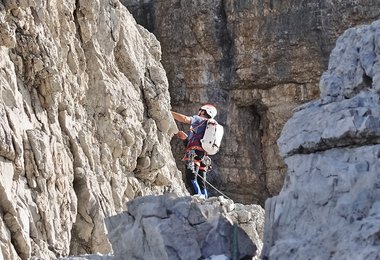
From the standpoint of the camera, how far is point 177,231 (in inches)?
295

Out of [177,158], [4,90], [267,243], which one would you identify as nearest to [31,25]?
[4,90]

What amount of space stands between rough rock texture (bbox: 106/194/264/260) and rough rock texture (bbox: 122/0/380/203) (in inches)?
787

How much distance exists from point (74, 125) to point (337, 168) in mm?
7106

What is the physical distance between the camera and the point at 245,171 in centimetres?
2827

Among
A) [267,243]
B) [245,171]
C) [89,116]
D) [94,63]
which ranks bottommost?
[245,171]

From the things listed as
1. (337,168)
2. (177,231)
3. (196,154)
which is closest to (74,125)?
(196,154)

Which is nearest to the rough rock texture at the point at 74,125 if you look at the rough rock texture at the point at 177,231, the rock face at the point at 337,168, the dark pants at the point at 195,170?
the dark pants at the point at 195,170

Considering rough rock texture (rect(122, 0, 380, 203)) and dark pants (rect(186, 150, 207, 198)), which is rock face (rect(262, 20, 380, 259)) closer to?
dark pants (rect(186, 150, 207, 198))

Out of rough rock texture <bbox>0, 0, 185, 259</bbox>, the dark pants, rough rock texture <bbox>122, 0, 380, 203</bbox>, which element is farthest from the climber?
rough rock texture <bbox>122, 0, 380, 203</bbox>

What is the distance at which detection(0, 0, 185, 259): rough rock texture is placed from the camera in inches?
429

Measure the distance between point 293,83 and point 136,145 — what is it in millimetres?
14245

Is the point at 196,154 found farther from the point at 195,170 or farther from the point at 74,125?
the point at 74,125

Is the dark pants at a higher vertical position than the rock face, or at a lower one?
lower

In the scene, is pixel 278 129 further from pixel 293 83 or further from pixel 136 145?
pixel 136 145
